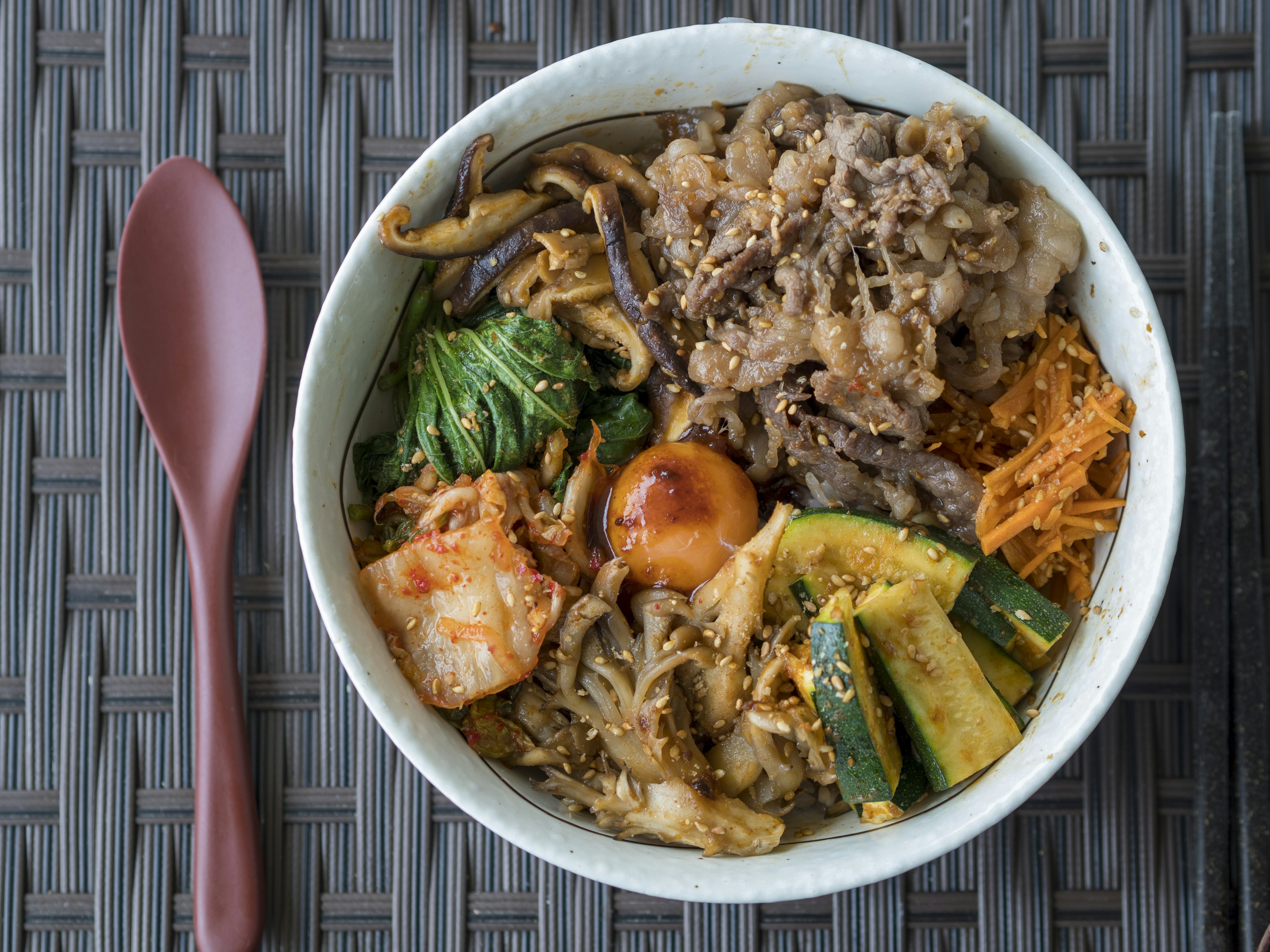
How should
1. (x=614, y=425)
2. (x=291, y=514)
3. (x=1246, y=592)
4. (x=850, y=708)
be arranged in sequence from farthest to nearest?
1. (x=291, y=514)
2. (x=1246, y=592)
3. (x=614, y=425)
4. (x=850, y=708)

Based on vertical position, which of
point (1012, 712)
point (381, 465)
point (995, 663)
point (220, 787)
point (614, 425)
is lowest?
point (220, 787)

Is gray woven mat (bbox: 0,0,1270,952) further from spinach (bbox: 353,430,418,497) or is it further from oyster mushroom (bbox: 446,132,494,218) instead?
oyster mushroom (bbox: 446,132,494,218)

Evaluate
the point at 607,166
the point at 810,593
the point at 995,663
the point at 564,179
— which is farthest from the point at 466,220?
the point at 995,663

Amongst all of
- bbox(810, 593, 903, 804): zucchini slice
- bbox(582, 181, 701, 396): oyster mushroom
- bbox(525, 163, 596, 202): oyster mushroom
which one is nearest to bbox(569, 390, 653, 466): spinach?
bbox(582, 181, 701, 396): oyster mushroom

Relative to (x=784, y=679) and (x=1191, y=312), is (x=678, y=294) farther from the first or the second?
(x=1191, y=312)

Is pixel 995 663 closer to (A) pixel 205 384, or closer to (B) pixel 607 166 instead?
(B) pixel 607 166

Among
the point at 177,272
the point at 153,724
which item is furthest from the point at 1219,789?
the point at 177,272
